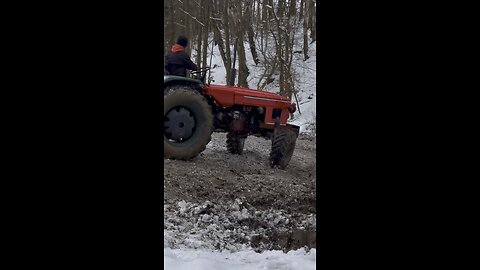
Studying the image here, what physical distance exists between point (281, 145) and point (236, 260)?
261cm

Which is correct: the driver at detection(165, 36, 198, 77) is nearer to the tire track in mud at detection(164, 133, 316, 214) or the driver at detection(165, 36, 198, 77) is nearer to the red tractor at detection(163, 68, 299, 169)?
the red tractor at detection(163, 68, 299, 169)

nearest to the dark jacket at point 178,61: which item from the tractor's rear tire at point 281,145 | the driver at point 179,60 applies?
the driver at point 179,60

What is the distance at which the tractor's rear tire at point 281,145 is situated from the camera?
16.7 feet

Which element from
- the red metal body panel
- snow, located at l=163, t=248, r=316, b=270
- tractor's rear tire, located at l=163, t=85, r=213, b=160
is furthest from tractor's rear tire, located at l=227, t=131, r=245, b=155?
snow, located at l=163, t=248, r=316, b=270

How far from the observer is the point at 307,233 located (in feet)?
11.5

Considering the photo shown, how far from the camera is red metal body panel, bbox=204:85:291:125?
498cm

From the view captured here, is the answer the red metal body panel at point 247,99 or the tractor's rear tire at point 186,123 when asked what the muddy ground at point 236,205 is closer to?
the tractor's rear tire at point 186,123

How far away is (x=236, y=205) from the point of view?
3680mm

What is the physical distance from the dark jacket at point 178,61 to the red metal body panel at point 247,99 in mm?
340

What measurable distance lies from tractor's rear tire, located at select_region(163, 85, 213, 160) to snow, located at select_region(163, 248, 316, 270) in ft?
6.44
